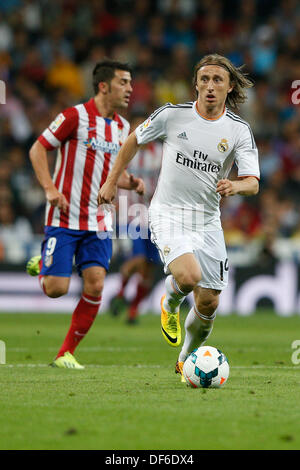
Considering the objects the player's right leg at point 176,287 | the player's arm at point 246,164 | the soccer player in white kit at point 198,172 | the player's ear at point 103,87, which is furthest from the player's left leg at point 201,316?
the player's ear at point 103,87

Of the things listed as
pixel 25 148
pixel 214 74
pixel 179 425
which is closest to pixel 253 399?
pixel 179 425

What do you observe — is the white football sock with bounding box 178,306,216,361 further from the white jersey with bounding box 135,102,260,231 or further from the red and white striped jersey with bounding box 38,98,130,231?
the red and white striped jersey with bounding box 38,98,130,231

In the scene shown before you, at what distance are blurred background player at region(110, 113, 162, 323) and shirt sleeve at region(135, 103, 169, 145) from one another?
5.36 meters

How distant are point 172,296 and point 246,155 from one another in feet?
3.88

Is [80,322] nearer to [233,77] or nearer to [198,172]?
[198,172]

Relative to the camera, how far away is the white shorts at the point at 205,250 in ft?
22.4

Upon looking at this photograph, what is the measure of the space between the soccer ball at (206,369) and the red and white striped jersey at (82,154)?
81.2 inches

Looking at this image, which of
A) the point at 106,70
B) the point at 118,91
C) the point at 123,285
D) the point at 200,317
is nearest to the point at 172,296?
the point at 200,317

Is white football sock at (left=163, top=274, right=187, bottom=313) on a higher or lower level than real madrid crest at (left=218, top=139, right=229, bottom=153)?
lower

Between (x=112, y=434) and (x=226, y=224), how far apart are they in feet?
39.4

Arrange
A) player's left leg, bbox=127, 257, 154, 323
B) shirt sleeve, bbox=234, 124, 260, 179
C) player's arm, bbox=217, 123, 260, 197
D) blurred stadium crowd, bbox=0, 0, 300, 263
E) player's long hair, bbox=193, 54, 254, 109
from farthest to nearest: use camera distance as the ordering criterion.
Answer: blurred stadium crowd, bbox=0, 0, 300, 263 < player's left leg, bbox=127, 257, 154, 323 < player's long hair, bbox=193, 54, 254, 109 < shirt sleeve, bbox=234, 124, 260, 179 < player's arm, bbox=217, 123, 260, 197

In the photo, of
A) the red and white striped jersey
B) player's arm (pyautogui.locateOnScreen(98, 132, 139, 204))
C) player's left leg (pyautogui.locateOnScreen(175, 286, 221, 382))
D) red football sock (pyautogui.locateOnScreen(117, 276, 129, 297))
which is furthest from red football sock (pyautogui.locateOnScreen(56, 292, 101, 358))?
red football sock (pyautogui.locateOnScreen(117, 276, 129, 297))

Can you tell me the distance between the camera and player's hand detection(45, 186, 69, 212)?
774 cm

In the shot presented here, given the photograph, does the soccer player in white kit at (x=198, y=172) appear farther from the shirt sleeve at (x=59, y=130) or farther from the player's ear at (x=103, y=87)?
the player's ear at (x=103, y=87)
